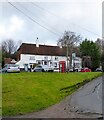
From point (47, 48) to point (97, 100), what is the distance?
82453 millimetres

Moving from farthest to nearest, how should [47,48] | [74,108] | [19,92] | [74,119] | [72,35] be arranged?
[47,48], [72,35], [19,92], [74,108], [74,119]

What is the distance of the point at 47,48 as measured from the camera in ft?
327

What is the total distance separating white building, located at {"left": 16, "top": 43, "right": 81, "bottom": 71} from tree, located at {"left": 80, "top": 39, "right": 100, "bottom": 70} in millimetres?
7089

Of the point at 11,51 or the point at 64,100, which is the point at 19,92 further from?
the point at 11,51

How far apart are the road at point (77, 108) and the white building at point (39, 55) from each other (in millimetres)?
68287

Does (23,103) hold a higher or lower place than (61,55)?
lower

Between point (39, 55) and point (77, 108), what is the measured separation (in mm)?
79978

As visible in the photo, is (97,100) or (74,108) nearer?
(74,108)

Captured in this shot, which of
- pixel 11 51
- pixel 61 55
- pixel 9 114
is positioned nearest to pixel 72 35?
pixel 61 55

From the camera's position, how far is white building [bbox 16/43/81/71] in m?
91.8

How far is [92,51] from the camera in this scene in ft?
312

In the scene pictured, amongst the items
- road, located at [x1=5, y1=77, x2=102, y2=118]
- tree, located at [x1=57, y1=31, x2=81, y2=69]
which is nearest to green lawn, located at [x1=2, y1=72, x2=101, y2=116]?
road, located at [x1=5, y1=77, x2=102, y2=118]

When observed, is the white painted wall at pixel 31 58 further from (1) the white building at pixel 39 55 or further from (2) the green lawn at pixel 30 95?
(2) the green lawn at pixel 30 95

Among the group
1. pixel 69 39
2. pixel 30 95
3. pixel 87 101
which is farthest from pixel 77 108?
pixel 69 39
